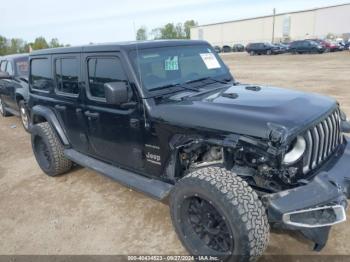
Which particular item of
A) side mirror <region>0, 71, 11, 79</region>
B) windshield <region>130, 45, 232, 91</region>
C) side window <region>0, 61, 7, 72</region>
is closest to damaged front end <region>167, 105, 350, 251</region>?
windshield <region>130, 45, 232, 91</region>

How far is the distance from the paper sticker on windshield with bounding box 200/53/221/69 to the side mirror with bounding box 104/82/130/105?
1.26 meters

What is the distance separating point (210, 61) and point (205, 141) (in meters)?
1.62

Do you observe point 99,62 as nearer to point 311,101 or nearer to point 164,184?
point 164,184

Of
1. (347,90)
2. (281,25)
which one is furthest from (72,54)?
(281,25)

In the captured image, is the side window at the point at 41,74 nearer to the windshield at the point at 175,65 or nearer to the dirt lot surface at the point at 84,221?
the dirt lot surface at the point at 84,221

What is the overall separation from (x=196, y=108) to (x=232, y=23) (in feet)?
283

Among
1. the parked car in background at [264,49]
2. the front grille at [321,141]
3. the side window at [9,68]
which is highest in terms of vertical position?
the side window at [9,68]

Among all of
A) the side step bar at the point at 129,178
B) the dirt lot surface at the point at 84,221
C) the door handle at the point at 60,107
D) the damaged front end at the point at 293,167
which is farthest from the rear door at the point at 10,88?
the damaged front end at the point at 293,167

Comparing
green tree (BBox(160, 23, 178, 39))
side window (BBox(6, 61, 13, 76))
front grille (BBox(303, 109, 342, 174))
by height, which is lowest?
front grille (BBox(303, 109, 342, 174))

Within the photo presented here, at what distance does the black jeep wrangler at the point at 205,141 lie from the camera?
2664 mm

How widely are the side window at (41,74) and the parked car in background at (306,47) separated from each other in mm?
35775

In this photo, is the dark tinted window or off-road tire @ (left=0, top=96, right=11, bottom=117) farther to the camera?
off-road tire @ (left=0, top=96, right=11, bottom=117)

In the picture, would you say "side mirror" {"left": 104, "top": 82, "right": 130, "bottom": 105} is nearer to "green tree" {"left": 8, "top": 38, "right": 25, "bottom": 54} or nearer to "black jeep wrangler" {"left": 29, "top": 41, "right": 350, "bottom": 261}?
"black jeep wrangler" {"left": 29, "top": 41, "right": 350, "bottom": 261}

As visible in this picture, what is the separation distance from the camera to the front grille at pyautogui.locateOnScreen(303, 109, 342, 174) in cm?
290
